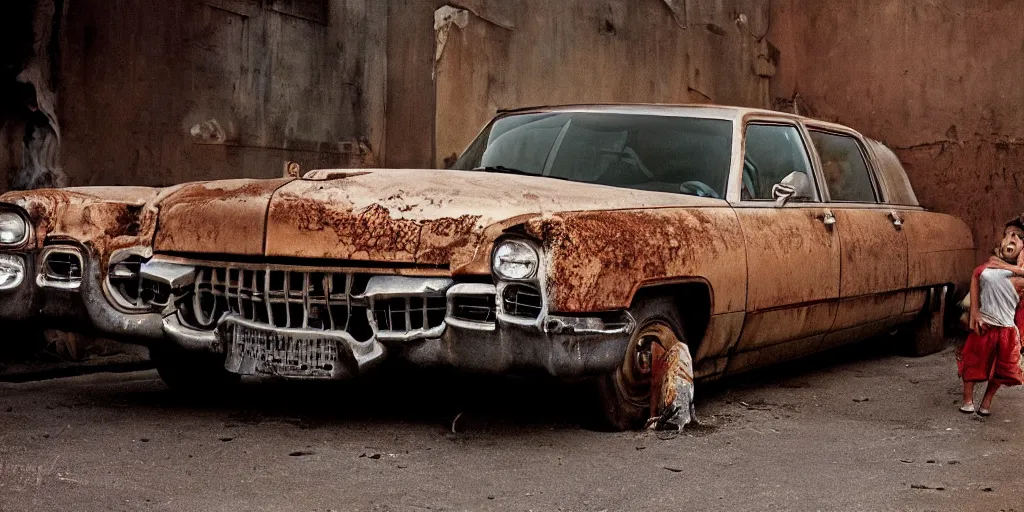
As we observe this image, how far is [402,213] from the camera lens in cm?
418

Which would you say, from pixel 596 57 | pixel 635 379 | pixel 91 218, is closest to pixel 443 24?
pixel 596 57

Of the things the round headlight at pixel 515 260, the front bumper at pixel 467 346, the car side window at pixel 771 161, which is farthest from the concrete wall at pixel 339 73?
the round headlight at pixel 515 260

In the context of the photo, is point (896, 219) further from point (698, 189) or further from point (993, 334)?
point (698, 189)

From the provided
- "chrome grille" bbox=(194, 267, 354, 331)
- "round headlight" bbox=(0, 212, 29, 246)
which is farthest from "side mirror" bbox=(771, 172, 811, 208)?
"round headlight" bbox=(0, 212, 29, 246)

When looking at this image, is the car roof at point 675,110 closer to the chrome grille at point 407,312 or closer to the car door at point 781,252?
the car door at point 781,252

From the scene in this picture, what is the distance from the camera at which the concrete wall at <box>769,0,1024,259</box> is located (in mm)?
8867

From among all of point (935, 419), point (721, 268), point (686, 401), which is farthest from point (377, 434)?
point (935, 419)

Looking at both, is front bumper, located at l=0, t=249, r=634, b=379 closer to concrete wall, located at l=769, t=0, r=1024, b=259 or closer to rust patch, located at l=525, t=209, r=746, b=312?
rust patch, located at l=525, t=209, r=746, b=312

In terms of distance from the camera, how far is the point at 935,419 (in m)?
5.10

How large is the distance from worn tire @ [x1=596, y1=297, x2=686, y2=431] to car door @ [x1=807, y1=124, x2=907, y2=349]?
1.50 m

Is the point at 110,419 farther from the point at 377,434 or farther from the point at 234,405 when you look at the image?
the point at 377,434

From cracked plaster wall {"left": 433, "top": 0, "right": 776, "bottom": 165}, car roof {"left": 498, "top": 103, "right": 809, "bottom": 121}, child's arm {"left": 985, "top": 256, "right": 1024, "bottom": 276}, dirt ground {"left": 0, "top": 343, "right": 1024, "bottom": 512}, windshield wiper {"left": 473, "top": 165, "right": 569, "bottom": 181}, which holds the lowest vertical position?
dirt ground {"left": 0, "top": 343, "right": 1024, "bottom": 512}

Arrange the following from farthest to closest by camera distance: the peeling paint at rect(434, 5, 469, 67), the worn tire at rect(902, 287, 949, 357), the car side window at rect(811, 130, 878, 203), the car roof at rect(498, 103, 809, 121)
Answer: the peeling paint at rect(434, 5, 469, 67) < the worn tire at rect(902, 287, 949, 357) < the car side window at rect(811, 130, 878, 203) < the car roof at rect(498, 103, 809, 121)

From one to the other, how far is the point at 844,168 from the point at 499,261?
316 cm
